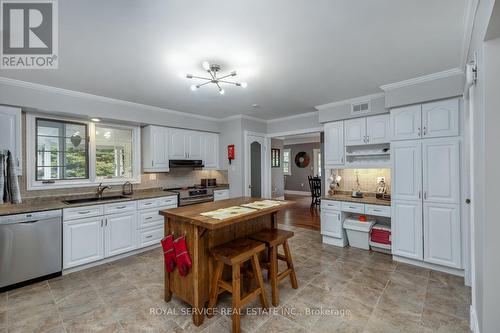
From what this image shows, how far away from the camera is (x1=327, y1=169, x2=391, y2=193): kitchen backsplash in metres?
4.04

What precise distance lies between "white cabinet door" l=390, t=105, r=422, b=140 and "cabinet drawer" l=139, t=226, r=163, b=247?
13.5ft

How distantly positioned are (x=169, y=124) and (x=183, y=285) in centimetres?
321

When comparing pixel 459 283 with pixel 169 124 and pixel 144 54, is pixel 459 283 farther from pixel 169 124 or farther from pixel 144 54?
pixel 169 124

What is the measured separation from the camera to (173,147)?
4699 millimetres

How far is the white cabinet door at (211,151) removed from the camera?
5309mm

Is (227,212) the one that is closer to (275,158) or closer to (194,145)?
(194,145)

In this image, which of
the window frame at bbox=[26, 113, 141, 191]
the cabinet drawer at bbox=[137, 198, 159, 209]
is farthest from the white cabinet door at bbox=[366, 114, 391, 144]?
the window frame at bbox=[26, 113, 141, 191]

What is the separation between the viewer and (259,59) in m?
2.47

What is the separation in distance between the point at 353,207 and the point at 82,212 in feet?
13.5

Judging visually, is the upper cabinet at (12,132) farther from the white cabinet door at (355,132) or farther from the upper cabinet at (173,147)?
the white cabinet door at (355,132)

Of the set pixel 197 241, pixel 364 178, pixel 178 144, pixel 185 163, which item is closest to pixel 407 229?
pixel 364 178

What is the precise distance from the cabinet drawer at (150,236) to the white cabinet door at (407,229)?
3.80 metres

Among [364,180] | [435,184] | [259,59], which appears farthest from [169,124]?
[435,184]

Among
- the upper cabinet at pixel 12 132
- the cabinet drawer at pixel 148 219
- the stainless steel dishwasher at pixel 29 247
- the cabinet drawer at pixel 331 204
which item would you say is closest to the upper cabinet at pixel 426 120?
the cabinet drawer at pixel 331 204
